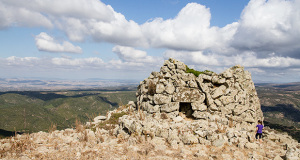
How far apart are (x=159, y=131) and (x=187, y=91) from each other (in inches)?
280

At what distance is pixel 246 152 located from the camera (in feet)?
34.6

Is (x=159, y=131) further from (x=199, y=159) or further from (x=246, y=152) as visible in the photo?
(x=246, y=152)

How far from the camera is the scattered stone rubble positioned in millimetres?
9906

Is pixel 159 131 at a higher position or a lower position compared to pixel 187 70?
lower

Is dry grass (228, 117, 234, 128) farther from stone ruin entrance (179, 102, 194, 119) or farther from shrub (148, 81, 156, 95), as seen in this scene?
shrub (148, 81, 156, 95)

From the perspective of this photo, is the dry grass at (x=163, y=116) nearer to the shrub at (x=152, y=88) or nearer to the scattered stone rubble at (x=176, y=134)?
the scattered stone rubble at (x=176, y=134)

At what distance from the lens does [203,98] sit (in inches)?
706

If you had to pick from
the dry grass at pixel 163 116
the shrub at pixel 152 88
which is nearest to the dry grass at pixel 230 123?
the dry grass at pixel 163 116

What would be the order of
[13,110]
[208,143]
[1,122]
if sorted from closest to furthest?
[208,143]
[1,122]
[13,110]

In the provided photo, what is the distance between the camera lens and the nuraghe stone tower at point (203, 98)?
17.5m

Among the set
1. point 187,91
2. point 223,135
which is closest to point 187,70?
point 187,91

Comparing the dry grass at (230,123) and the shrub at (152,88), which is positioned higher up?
the shrub at (152,88)

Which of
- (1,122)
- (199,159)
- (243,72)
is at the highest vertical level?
(243,72)

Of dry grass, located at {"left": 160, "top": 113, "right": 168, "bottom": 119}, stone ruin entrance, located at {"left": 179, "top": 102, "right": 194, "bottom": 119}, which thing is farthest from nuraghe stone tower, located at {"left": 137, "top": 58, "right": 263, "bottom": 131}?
dry grass, located at {"left": 160, "top": 113, "right": 168, "bottom": 119}
